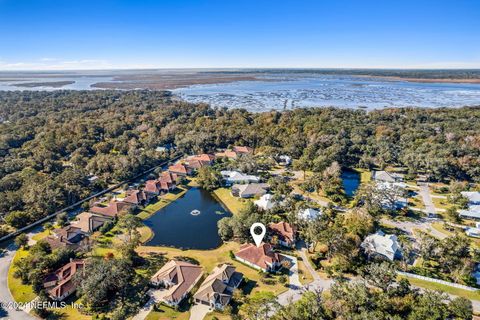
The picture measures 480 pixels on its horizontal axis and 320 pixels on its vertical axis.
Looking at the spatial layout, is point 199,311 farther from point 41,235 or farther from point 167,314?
point 41,235

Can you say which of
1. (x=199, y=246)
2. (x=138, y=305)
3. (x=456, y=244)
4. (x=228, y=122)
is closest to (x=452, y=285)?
(x=456, y=244)

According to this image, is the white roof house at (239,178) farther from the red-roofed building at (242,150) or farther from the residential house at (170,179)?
the red-roofed building at (242,150)

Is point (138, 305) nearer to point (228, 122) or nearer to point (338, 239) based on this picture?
point (338, 239)

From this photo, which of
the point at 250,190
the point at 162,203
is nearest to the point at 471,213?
the point at 250,190

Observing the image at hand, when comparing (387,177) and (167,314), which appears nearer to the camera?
(167,314)

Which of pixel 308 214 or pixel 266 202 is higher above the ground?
pixel 308 214

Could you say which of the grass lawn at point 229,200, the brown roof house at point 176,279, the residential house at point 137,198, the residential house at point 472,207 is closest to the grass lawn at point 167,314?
the brown roof house at point 176,279
